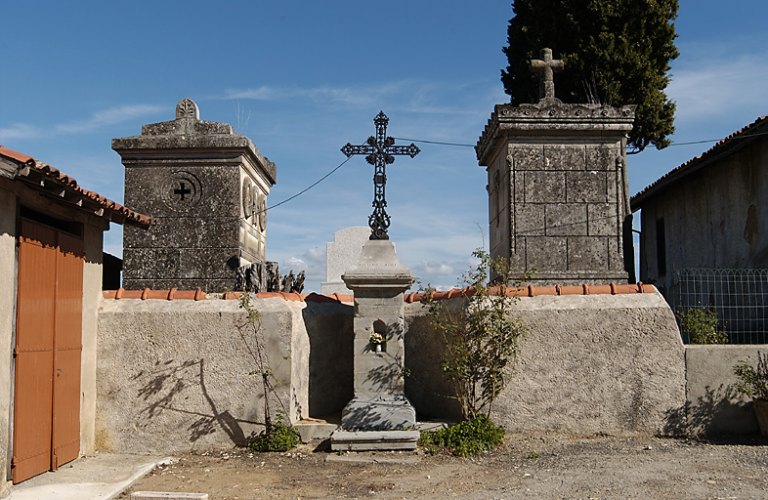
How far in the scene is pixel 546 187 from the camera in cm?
1127

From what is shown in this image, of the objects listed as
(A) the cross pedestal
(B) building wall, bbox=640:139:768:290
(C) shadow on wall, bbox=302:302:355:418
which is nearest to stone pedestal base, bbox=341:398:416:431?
(A) the cross pedestal

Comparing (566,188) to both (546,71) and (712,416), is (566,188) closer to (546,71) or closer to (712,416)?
(546,71)

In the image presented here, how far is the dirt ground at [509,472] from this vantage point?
6441 millimetres

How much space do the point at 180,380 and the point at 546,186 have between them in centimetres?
620

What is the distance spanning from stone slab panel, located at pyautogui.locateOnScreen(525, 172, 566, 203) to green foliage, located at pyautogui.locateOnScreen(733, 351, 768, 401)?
3823 mm

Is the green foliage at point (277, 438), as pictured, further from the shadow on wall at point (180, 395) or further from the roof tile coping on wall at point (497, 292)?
the roof tile coping on wall at point (497, 292)

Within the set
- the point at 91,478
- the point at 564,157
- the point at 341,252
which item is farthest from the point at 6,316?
the point at 341,252

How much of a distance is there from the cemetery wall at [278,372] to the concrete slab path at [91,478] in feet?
1.42

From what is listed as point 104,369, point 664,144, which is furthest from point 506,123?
point 664,144

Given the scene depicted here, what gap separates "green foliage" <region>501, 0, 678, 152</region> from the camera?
1631 cm

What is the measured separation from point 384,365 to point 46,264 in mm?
3912

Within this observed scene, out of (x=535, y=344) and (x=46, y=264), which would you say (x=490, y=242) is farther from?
(x=46, y=264)

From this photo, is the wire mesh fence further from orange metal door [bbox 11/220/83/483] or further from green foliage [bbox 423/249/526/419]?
orange metal door [bbox 11/220/83/483]

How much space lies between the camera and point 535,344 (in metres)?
8.51
